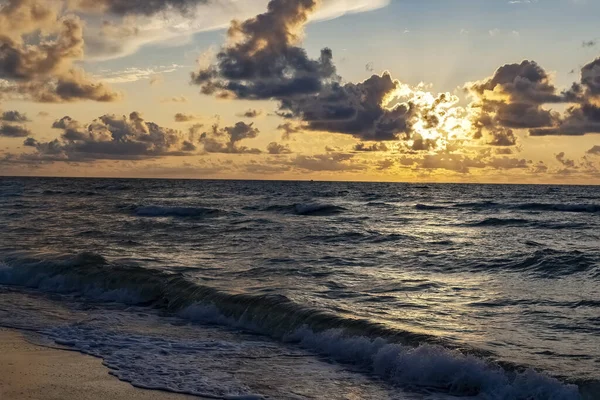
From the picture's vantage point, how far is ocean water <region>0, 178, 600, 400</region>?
10469 mm

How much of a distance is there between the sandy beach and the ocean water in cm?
33

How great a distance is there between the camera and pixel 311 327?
13.6 m

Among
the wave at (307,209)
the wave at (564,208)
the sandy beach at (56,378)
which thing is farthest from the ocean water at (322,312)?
the wave at (564,208)

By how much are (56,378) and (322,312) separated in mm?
6046

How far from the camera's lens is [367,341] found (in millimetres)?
12258

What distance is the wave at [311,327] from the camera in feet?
33.6

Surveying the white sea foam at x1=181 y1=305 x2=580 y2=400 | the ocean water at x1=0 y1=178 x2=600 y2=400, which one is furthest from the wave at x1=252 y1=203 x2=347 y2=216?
the white sea foam at x1=181 y1=305 x2=580 y2=400

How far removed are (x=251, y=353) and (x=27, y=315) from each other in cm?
651

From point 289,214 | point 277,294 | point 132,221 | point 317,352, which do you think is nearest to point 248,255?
point 277,294

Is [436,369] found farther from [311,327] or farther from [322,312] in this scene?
[322,312]

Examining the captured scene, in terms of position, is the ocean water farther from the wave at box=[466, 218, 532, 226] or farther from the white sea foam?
the wave at box=[466, 218, 532, 226]

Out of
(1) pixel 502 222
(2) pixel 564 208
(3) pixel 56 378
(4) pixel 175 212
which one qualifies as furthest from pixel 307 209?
(3) pixel 56 378

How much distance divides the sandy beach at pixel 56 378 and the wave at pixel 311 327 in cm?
388

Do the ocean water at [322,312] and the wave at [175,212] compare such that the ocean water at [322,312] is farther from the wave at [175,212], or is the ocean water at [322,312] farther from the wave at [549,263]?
the wave at [175,212]
